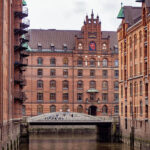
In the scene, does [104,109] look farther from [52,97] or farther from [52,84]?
[52,84]

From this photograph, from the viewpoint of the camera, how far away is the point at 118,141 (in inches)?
2707

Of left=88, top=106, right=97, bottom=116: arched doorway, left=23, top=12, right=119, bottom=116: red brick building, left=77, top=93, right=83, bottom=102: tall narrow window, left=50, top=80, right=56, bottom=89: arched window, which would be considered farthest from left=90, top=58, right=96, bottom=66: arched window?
left=88, top=106, right=97, bottom=116: arched doorway

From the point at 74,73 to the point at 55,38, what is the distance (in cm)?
891

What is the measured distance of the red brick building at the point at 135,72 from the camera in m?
55.7

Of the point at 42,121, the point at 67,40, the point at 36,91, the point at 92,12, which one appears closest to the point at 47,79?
the point at 36,91

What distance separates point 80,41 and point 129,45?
34.5 m

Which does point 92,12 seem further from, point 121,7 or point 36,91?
point 121,7

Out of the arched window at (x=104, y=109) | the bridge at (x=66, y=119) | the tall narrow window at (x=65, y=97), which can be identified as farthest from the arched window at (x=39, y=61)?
the bridge at (x=66, y=119)

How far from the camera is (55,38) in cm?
9975

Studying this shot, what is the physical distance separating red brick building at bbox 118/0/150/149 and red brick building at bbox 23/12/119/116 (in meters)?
28.3

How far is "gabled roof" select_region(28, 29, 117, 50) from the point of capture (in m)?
97.9

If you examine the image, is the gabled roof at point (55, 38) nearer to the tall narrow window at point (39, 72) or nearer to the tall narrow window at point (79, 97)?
the tall narrow window at point (39, 72)

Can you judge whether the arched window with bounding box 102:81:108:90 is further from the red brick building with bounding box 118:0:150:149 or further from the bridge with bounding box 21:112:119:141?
the red brick building with bounding box 118:0:150:149

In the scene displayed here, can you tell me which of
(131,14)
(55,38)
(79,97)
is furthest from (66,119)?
(55,38)
